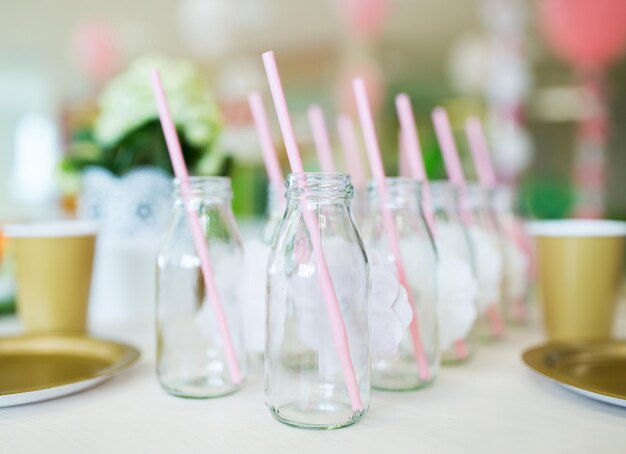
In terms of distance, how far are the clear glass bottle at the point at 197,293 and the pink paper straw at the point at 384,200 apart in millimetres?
135

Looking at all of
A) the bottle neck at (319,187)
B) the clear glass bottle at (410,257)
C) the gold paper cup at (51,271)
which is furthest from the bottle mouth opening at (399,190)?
the gold paper cup at (51,271)

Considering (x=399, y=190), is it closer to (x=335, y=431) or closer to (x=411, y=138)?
(x=411, y=138)

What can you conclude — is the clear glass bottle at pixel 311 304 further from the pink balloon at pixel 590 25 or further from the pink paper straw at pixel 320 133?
the pink balloon at pixel 590 25

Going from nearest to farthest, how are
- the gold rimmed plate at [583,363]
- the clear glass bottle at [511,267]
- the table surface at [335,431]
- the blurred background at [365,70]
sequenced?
the table surface at [335,431], the gold rimmed plate at [583,363], the clear glass bottle at [511,267], the blurred background at [365,70]

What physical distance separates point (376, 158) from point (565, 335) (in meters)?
0.34

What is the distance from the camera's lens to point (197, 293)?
59cm

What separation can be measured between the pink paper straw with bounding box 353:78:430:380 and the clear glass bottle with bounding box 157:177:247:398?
13cm

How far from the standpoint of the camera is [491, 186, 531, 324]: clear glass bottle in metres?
0.83

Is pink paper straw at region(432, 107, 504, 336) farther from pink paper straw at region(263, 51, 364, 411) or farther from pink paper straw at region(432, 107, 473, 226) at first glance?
pink paper straw at region(263, 51, 364, 411)

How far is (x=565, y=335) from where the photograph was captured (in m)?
0.74

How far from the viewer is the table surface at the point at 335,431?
42cm

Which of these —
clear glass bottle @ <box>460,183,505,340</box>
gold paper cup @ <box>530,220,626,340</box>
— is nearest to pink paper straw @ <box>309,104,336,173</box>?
clear glass bottle @ <box>460,183,505,340</box>

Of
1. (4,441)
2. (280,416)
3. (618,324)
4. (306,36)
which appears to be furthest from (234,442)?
(306,36)

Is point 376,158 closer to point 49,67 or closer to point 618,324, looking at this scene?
point 618,324
